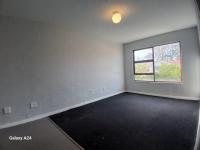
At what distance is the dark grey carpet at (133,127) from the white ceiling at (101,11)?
2404mm

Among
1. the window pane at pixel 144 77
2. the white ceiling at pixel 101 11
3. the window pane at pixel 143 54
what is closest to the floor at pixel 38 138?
the white ceiling at pixel 101 11

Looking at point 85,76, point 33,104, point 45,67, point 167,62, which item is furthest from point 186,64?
point 33,104

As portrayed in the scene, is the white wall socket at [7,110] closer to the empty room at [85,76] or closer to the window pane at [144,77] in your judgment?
→ the empty room at [85,76]

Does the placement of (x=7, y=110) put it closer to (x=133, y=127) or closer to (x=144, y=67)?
(x=133, y=127)

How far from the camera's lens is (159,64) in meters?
4.57

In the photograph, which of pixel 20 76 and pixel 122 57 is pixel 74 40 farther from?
pixel 122 57

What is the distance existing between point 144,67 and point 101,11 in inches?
131

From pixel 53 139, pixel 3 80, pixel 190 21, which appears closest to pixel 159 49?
pixel 190 21

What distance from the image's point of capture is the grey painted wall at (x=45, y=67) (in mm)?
2588

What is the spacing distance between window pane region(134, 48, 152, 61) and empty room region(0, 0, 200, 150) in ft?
0.67

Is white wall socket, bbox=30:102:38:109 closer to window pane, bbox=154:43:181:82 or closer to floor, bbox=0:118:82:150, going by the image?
floor, bbox=0:118:82:150

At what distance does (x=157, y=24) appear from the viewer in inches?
133

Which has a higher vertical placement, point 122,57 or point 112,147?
point 122,57

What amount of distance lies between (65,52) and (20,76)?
134 centimetres
